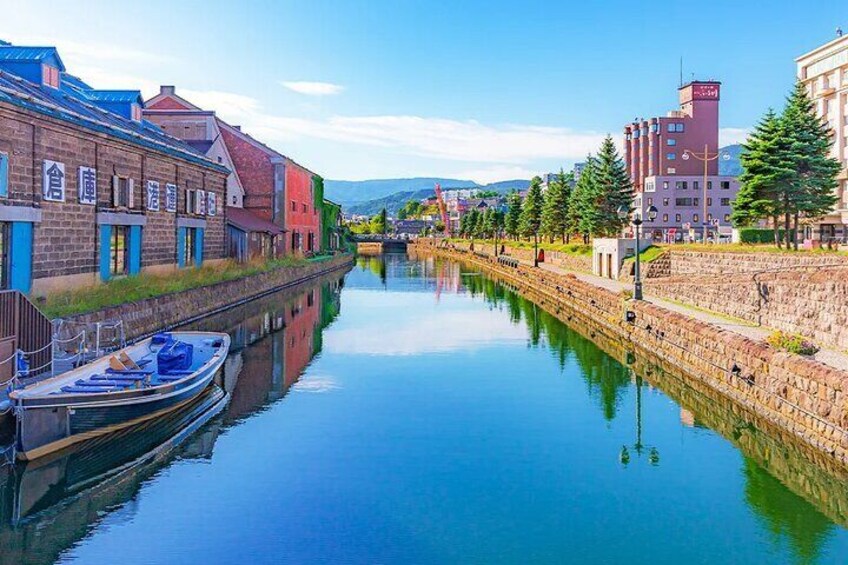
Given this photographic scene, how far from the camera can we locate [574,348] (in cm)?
3244

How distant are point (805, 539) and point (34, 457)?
14552 mm

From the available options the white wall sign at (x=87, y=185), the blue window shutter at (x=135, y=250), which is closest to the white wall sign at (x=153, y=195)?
the blue window shutter at (x=135, y=250)

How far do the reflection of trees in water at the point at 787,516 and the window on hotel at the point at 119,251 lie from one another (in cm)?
2771

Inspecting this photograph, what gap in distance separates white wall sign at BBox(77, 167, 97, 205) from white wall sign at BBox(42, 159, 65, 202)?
1405 millimetres

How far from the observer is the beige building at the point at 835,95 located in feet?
240

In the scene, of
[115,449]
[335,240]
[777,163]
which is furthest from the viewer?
[335,240]

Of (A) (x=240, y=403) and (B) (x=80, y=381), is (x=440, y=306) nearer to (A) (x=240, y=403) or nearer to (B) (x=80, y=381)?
(A) (x=240, y=403)

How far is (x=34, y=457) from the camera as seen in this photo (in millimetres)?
15047

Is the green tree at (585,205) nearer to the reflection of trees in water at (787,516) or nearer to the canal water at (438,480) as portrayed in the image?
the canal water at (438,480)

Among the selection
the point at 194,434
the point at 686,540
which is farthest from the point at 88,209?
the point at 686,540

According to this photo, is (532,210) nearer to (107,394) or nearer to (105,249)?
(105,249)

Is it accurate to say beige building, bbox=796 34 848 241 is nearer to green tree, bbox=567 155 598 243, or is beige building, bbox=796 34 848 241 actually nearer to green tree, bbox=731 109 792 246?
green tree, bbox=567 155 598 243

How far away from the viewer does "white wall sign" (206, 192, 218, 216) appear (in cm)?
4762

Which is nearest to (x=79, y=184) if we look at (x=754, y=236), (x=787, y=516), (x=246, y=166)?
(x=787, y=516)
